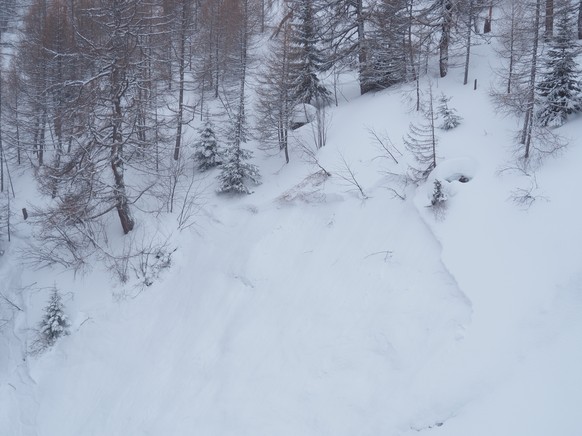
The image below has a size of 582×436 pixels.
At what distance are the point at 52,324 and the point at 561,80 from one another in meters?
18.5

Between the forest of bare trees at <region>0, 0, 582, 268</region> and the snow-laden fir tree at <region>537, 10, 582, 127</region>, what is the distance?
70mm

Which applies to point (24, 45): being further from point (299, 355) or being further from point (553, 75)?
point (553, 75)

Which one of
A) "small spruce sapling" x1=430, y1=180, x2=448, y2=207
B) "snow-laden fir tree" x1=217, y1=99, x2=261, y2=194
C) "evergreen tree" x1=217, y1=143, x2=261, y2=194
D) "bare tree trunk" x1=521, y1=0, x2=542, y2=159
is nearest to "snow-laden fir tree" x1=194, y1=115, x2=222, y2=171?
"snow-laden fir tree" x1=217, y1=99, x2=261, y2=194

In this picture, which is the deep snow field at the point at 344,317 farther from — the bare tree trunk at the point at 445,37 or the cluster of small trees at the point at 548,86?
the bare tree trunk at the point at 445,37

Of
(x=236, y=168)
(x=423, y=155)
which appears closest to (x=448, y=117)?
(x=423, y=155)

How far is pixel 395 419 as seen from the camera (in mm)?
8969

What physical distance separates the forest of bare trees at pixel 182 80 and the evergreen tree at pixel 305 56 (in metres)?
0.06

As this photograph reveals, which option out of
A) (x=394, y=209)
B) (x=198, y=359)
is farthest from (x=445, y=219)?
(x=198, y=359)

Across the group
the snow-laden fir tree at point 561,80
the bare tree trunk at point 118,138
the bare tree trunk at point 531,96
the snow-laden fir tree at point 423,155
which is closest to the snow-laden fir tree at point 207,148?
the bare tree trunk at point 118,138

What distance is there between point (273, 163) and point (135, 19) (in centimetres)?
837

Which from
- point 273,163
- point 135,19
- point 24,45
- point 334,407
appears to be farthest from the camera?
point 24,45

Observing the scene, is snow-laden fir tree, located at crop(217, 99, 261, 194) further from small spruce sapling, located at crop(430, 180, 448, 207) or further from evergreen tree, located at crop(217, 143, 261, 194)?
small spruce sapling, located at crop(430, 180, 448, 207)

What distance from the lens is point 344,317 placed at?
11.4 meters

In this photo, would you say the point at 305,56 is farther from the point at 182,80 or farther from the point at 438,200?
the point at 438,200
